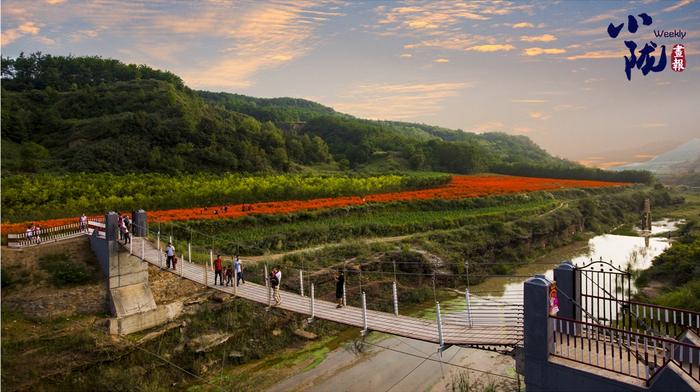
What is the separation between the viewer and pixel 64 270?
16797 mm

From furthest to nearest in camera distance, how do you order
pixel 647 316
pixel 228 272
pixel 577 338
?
1. pixel 228 272
2. pixel 577 338
3. pixel 647 316

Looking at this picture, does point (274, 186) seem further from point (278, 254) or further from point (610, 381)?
point (610, 381)

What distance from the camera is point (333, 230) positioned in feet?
96.9

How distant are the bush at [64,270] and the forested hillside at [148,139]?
80.5 feet

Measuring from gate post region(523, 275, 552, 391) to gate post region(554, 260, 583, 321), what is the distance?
1490 mm

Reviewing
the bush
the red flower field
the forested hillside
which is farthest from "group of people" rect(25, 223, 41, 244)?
the forested hillside

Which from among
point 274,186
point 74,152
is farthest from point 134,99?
point 274,186

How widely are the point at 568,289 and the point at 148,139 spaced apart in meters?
50.1

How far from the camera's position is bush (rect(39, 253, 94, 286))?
16.6 metres

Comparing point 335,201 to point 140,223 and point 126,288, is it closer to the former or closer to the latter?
point 140,223

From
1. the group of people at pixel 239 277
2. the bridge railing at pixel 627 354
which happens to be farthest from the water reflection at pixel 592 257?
the bridge railing at pixel 627 354

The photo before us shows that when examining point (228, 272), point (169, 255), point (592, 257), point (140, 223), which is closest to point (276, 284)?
point (228, 272)

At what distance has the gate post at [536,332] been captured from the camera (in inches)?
292

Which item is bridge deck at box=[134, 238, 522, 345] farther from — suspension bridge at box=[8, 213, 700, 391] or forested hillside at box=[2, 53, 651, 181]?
forested hillside at box=[2, 53, 651, 181]
